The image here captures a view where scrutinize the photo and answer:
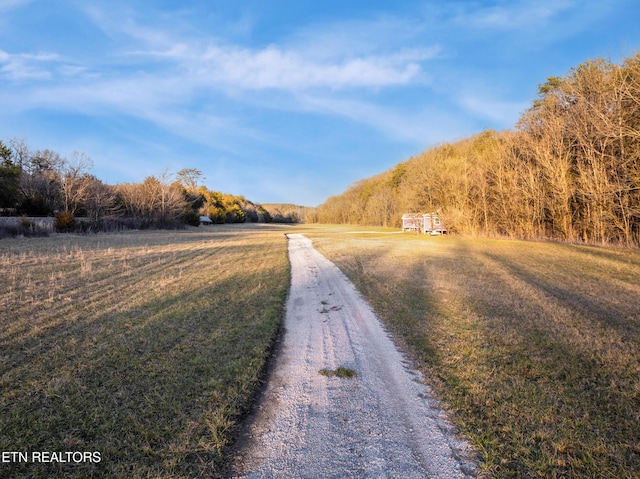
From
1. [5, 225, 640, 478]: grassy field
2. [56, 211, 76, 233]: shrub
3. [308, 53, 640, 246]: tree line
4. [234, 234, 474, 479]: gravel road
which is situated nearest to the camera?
[234, 234, 474, 479]: gravel road

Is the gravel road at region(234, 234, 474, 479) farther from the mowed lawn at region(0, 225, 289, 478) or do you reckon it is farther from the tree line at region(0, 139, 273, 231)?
the tree line at region(0, 139, 273, 231)

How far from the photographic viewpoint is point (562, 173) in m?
19.2

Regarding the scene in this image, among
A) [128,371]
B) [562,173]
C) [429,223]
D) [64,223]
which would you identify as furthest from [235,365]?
[429,223]

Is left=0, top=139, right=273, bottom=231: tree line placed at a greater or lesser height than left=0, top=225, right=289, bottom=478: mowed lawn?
greater

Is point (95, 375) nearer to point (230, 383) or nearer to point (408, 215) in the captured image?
A: point (230, 383)

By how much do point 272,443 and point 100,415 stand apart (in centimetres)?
177

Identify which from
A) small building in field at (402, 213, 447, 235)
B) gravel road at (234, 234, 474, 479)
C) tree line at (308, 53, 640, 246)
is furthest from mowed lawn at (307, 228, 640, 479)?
small building in field at (402, 213, 447, 235)

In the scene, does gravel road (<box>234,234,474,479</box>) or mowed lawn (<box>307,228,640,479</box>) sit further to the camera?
mowed lawn (<box>307,228,640,479</box>)

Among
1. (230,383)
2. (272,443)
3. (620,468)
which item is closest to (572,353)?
(620,468)

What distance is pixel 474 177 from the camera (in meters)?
28.5

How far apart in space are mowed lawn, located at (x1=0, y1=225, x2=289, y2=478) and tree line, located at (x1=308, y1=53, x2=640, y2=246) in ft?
62.2

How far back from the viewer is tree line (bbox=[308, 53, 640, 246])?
15227 mm

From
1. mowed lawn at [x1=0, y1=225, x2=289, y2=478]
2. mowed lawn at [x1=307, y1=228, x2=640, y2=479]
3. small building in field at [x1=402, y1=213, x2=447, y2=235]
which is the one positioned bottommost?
mowed lawn at [x1=307, y1=228, x2=640, y2=479]

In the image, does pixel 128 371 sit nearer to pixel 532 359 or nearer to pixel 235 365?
pixel 235 365
